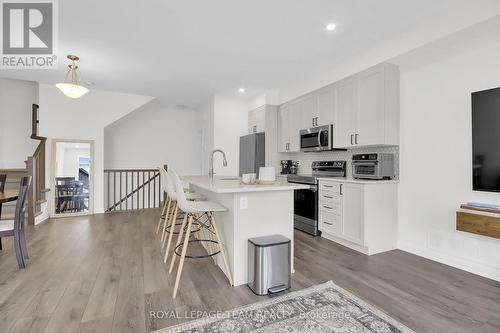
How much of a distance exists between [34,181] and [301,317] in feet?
16.6

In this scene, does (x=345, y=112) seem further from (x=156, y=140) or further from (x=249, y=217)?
(x=156, y=140)

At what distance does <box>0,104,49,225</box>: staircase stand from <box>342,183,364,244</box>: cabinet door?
17.0 feet

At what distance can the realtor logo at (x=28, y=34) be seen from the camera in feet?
8.58

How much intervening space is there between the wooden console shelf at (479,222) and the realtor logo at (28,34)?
4.59m

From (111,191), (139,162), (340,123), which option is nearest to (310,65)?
(340,123)

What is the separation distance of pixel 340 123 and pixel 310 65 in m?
1.04

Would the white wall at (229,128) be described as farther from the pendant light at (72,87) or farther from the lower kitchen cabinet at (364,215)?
the lower kitchen cabinet at (364,215)

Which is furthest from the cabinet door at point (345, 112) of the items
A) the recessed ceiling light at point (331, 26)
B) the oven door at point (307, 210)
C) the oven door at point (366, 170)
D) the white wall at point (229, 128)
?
the white wall at point (229, 128)

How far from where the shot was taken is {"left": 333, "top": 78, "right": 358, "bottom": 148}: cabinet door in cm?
361

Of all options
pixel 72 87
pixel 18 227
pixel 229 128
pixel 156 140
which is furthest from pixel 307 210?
pixel 156 140

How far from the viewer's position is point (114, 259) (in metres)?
2.95

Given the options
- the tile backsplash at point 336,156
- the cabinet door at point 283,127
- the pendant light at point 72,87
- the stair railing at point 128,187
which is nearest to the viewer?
the tile backsplash at point 336,156

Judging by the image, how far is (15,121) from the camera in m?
5.45

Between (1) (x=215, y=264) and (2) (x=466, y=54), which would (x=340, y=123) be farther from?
(1) (x=215, y=264)
